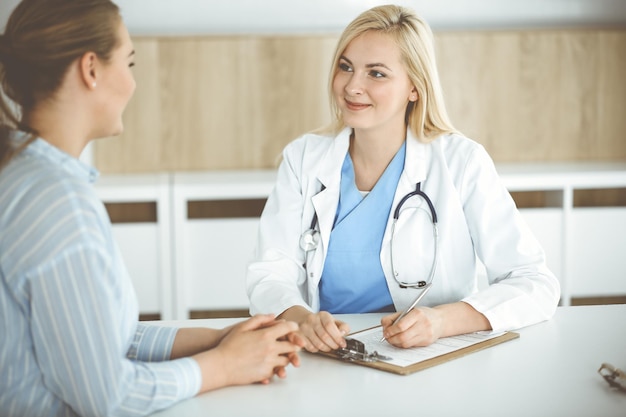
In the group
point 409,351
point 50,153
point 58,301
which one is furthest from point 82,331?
point 409,351

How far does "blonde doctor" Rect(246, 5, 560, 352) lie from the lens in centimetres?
190

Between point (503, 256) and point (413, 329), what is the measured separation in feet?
1.48

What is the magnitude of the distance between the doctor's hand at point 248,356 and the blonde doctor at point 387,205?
43 centimetres

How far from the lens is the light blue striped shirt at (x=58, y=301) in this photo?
105cm

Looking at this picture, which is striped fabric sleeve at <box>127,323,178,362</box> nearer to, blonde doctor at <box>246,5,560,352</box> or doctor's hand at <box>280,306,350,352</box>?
doctor's hand at <box>280,306,350,352</box>

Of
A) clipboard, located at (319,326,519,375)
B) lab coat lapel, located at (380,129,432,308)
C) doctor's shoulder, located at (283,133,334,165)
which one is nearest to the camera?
clipboard, located at (319,326,519,375)

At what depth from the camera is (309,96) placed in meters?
3.50

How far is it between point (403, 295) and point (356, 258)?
150mm

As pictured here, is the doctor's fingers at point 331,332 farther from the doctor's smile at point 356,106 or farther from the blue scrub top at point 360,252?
the doctor's smile at point 356,106

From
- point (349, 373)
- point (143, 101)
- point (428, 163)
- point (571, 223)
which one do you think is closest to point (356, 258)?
point (428, 163)

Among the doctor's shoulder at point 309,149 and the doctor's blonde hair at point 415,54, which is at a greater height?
the doctor's blonde hair at point 415,54

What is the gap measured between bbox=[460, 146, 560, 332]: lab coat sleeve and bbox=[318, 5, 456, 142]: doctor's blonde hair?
169mm

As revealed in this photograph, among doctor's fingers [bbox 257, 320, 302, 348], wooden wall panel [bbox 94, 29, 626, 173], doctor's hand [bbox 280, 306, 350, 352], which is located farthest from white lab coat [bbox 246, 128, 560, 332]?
wooden wall panel [bbox 94, 29, 626, 173]

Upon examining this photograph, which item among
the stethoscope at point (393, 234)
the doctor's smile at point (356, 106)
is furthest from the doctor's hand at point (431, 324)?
the doctor's smile at point (356, 106)
